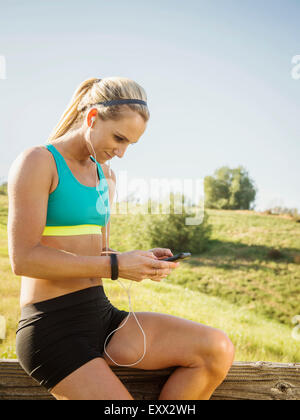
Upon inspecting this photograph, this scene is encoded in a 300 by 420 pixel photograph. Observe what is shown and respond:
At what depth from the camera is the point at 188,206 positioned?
35.8ft

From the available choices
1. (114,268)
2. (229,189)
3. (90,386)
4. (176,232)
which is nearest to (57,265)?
(114,268)

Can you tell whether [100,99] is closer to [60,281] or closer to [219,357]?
[60,281]

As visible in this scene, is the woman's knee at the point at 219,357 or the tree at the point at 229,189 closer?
the woman's knee at the point at 219,357

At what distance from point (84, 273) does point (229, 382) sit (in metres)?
0.94

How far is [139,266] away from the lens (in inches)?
64.2

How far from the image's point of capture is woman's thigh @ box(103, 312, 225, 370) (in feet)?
5.54

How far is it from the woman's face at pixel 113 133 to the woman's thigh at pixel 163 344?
0.91 meters

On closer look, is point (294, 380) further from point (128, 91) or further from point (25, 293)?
point (128, 91)

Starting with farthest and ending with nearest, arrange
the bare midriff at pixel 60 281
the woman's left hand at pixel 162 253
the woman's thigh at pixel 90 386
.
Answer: the woman's left hand at pixel 162 253, the bare midriff at pixel 60 281, the woman's thigh at pixel 90 386

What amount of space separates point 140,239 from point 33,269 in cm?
923

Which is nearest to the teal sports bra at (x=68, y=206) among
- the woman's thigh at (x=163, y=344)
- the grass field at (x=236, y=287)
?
the woman's thigh at (x=163, y=344)

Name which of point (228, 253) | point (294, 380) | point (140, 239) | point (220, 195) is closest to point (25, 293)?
point (294, 380)

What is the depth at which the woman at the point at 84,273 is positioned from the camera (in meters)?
1.52

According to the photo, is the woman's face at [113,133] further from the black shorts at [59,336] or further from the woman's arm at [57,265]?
the black shorts at [59,336]
